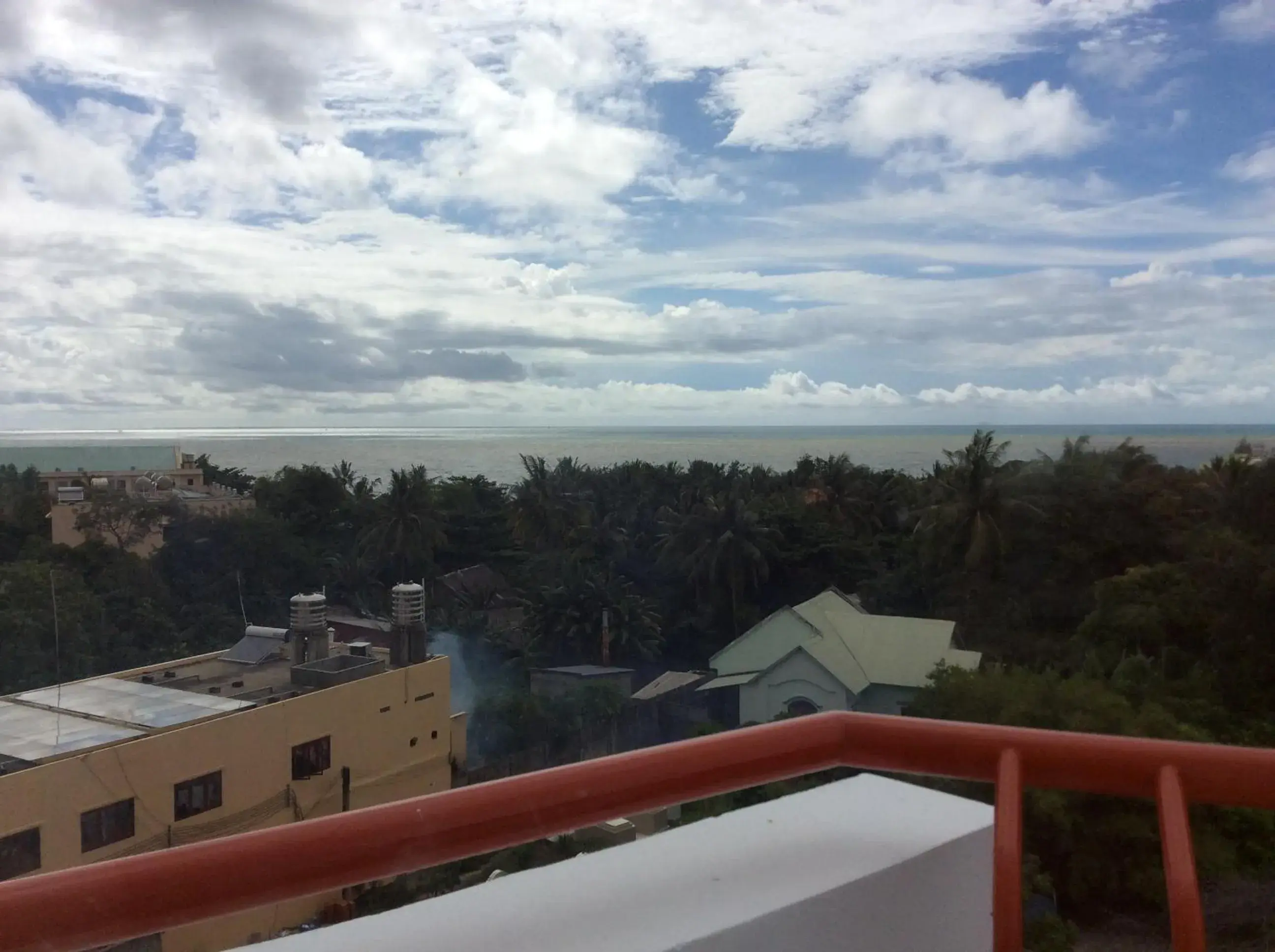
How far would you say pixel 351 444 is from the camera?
2372cm

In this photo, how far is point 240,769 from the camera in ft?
13.0

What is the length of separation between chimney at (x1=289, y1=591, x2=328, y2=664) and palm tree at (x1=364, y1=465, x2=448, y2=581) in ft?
30.1

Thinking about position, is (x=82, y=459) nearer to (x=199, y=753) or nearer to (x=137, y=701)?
(x=137, y=701)

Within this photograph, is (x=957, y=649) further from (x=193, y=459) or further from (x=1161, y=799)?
(x=193, y=459)

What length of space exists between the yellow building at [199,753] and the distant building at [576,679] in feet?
16.4

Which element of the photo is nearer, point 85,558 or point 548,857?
point 548,857

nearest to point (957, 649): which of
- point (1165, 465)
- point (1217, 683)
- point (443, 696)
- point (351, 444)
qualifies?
point (1217, 683)

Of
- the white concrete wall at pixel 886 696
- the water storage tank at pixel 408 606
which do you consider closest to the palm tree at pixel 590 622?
the water storage tank at pixel 408 606

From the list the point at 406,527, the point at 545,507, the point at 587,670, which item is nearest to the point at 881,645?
the point at 587,670

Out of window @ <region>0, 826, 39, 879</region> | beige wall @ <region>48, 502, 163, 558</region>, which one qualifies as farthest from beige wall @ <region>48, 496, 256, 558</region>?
window @ <region>0, 826, 39, 879</region>

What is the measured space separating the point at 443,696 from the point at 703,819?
190 inches

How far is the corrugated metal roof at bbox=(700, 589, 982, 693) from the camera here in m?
7.95

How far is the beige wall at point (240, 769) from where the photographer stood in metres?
3.43

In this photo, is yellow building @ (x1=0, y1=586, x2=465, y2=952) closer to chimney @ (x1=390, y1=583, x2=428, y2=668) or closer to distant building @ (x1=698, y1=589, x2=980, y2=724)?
chimney @ (x1=390, y1=583, x2=428, y2=668)
